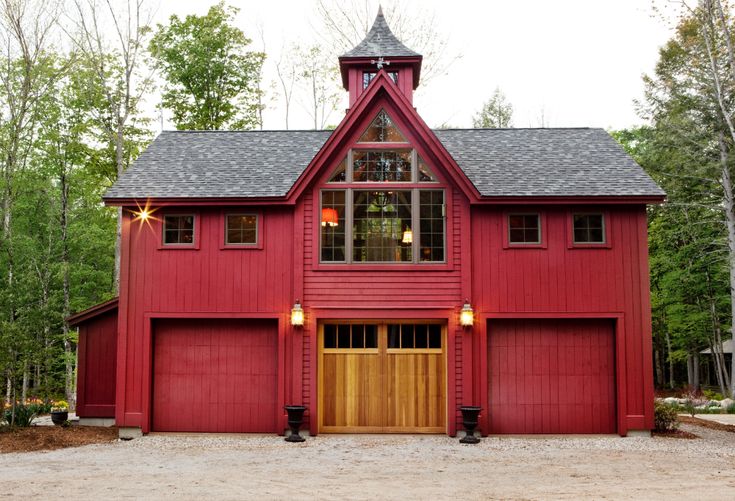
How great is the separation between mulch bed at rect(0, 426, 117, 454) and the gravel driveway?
20.3 inches

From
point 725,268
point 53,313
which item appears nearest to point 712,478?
point 53,313

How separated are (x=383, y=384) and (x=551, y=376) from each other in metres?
3.34

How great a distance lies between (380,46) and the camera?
53.3 ft

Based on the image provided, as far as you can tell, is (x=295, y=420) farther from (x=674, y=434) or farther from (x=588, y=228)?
(x=674, y=434)

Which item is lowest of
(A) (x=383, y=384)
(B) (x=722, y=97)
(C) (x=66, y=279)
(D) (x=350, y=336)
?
(A) (x=383, y=384)

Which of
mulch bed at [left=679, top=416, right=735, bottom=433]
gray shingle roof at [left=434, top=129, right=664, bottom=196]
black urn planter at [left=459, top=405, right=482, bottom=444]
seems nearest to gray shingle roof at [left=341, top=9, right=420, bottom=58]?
gray shingle roof at [left=434, top=129, right=664, bottom=196]

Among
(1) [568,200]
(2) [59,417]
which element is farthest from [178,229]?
(1) [568,200]

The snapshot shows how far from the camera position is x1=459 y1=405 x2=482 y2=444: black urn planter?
12.7 m

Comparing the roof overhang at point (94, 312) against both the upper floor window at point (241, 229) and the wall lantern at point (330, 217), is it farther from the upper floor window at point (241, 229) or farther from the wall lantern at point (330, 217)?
the wall lantern at point (330, 217)

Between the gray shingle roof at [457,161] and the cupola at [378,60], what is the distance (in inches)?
54.6

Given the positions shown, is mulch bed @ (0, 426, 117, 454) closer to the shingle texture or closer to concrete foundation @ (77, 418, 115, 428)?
concrete foundation @ (77, 418, 115, 428)

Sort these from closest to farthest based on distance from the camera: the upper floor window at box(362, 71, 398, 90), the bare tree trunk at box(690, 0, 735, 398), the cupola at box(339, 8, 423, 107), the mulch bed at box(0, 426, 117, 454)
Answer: the mulch bed at box(0, 426, 117, 454) < the cupola at box(339, 8, 423, 107) < the upper floor window at box(362, 71, 398, 90) < the bare tree trunk at box(690, 0, 735, 398)

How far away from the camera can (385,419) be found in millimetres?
13578

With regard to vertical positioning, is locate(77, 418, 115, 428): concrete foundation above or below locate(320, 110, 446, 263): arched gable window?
below
